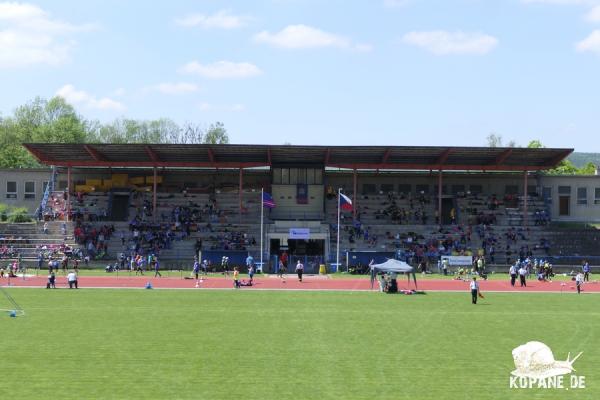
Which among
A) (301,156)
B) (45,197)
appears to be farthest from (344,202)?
(45,197)

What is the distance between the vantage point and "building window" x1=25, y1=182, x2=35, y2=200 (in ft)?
250

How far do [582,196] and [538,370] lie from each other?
6462cm

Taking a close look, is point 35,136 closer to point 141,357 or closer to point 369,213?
point 369,213

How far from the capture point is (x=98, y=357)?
1917 centimetres

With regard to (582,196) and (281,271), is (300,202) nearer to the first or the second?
(281,271)

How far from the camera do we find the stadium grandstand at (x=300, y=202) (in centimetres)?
6419

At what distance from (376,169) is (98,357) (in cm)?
5402

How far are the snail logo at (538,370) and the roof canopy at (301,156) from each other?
48.1m

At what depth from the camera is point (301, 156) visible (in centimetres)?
6994

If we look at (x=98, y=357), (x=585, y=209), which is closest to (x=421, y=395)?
(x=98, y=357)

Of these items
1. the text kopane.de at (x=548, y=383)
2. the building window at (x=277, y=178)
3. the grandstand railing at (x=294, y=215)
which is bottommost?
the text kopane.de at (x=548, y=383)

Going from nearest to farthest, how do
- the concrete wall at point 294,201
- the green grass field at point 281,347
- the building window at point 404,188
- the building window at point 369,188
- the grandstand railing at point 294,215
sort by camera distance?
the green grass field at point 281,347 < the grandstand railing at point 294,215 < the concrete wall at point 294,201 < the building window at point 369,188 < the building window at point 404,188

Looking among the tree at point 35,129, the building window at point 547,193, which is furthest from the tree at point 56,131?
the building window at point 547,193

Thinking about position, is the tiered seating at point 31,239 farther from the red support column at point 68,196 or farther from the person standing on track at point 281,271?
the person standing on track at point 281,271
